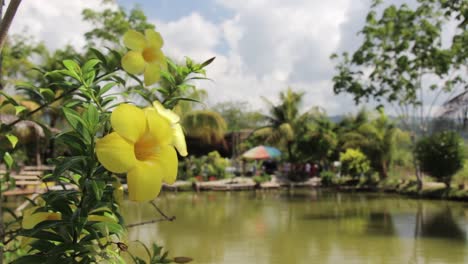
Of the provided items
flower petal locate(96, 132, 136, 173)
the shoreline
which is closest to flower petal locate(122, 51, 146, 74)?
flower petal locate(96, 132, 136, 173)

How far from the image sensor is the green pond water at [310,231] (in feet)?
17.7

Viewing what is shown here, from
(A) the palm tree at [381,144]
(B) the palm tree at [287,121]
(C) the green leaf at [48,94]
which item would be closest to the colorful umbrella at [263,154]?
(B) the palm tree at [287,121]

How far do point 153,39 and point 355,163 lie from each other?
15.0 m

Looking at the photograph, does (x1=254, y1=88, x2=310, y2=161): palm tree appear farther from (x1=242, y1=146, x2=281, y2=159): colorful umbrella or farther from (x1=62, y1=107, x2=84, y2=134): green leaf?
(x1=62, y1=107, x2=84, y2=134): green leaf

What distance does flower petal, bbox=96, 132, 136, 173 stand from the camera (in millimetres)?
543

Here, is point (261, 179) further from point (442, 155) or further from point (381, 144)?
point (442, 155)

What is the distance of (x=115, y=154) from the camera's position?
548 mm

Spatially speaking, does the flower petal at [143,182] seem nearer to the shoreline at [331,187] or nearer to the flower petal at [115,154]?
the flower petal at [115,154]

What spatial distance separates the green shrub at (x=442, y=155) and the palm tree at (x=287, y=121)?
6311mm

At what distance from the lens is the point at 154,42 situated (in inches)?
29.5

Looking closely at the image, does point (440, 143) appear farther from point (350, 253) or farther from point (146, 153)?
point (146, 153)

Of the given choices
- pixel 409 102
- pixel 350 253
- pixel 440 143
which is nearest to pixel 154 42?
pixel 350 253

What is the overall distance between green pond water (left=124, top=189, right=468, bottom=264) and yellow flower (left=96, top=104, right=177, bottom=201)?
15.3 feet

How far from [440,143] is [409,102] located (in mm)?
2382
